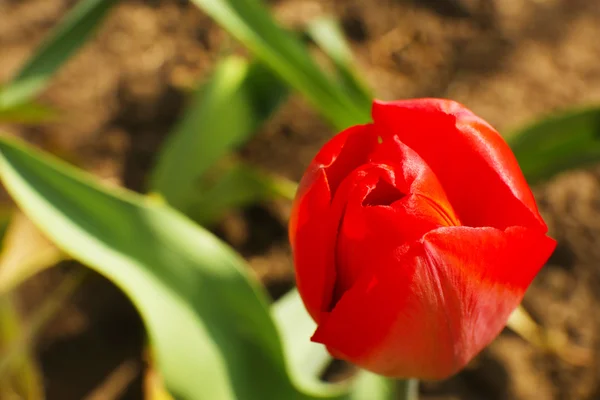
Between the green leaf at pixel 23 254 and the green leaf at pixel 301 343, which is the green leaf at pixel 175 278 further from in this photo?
the green leaf at pixel 23 254

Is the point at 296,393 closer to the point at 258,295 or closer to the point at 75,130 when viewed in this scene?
the point at 258,295

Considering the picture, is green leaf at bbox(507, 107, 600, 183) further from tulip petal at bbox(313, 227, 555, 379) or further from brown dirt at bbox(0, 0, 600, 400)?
Answer: tulip petal at bbox(313, 227, 555, 379)

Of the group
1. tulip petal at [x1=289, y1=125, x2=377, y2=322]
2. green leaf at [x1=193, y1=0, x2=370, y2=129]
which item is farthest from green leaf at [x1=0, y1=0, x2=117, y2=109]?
tulip petal at [x1=289, y1=125, x2=377, y2=322]

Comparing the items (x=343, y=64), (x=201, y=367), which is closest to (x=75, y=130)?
(x=343, y=64)

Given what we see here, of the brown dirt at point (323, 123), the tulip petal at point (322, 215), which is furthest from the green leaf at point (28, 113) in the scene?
the tulip petal at point (322, 215)

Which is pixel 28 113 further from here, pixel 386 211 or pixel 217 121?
pixel 386 211
